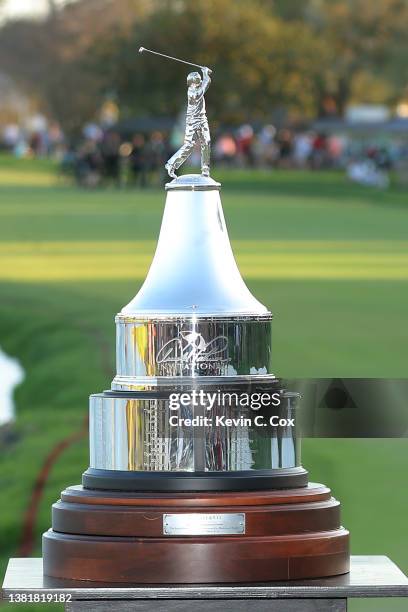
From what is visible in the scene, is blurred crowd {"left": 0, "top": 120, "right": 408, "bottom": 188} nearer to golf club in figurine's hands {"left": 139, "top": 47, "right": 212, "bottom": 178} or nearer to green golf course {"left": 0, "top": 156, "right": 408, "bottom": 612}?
green golf course {"left": 0, "top": 156, "right": 408, "bottom": 612}

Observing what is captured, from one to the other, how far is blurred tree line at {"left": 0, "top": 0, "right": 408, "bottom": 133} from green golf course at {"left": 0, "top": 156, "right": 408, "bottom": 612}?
33393 millimetres

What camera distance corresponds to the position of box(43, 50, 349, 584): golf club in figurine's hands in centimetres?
299

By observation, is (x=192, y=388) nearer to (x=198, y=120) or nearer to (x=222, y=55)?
(x=198, y=120)

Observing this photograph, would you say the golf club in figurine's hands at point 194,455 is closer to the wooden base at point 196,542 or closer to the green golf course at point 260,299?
the wooden base at point 196,542

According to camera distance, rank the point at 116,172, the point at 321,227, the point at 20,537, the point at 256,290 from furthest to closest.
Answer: the point at 116,172 → the point at 321,227 → the point at 256,290 → the point at 20,537

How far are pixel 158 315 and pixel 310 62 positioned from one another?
257 ft

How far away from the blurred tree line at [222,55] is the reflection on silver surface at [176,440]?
64738mm

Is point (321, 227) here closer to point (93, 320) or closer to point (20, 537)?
point (93, 320)

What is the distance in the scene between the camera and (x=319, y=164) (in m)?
67.2

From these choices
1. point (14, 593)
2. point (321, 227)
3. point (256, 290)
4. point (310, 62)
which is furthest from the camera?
point (310, 62)

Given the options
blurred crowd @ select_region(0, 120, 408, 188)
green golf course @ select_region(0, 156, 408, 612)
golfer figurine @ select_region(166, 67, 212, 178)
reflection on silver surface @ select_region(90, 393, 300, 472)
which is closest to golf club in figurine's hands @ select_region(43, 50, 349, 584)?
reflection on silver surface @ select_region(90, 393, 300, 472)

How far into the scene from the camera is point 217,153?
70.0 meters

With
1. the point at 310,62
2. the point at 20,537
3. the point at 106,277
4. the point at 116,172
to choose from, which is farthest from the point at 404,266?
the point at 310,62
